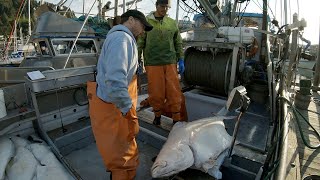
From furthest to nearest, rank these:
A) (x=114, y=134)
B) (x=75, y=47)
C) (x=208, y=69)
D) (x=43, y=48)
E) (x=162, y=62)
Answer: (x=75, y=47) → (x=43, y=48) → (x=208, y=69) → (x=162, y=62) → (x=114, y=134)

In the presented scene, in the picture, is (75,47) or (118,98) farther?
(75,47)

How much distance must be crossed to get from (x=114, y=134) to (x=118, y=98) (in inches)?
15.5

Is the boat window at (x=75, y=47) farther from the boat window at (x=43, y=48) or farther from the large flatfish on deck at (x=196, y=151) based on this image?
the large flatfish on deck at (x=196, y=151)

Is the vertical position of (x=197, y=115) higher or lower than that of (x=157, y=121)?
lower

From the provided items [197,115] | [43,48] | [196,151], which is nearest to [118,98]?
[196,151]

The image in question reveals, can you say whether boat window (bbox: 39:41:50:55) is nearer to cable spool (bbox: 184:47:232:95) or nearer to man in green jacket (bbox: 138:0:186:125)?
cable spool (bbox: 184:47:232:95)

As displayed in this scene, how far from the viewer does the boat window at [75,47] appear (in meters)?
7.25

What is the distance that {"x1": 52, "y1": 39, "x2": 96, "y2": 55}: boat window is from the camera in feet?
23.8

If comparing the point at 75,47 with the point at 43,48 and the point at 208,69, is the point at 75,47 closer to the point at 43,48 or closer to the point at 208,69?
the point at 43,48

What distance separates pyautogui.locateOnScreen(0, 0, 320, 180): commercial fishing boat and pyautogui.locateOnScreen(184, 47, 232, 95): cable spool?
0.02 metres

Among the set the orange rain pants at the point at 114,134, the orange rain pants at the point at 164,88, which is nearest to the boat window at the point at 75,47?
the orange rain pants at the point at 164,88

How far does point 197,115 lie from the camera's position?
16.3 ft

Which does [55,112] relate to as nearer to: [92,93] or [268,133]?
[92,93]

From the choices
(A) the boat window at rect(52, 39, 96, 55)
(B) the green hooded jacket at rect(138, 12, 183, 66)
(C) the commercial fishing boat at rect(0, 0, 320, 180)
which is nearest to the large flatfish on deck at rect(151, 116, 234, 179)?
(C) the commercial fishing boat at rect(0, 0, 320, 180)
